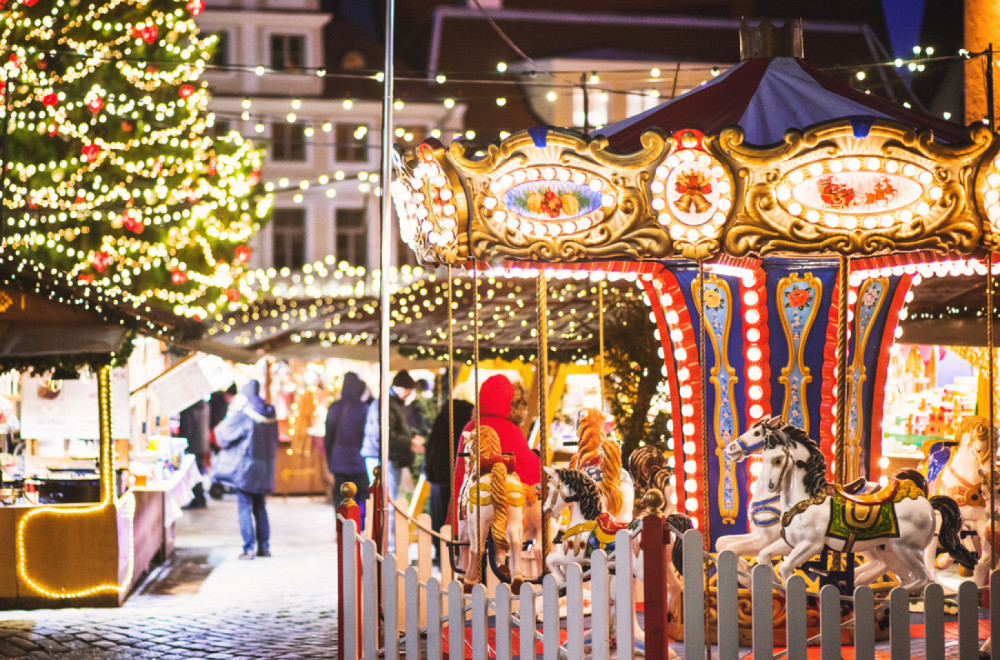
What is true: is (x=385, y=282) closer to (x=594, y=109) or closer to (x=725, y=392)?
(x=725, y=392)

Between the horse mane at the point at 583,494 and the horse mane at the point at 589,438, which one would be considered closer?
the horse mane at the point at 583,494

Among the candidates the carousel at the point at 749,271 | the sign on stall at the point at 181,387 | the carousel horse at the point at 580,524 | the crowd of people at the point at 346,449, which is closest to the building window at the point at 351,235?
the sign on stall at the point at 181,387

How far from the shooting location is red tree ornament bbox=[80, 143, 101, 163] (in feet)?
59.1

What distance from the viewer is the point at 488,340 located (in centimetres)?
1670

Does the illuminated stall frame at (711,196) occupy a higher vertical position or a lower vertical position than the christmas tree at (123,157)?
lower

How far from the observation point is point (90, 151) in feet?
59.0

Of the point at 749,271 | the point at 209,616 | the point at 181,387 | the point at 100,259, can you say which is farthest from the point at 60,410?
the point at 100,259

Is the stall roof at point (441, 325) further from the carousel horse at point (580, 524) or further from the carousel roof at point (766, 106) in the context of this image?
the carousel horse at point (580, 524)

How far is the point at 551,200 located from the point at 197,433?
13.0 m

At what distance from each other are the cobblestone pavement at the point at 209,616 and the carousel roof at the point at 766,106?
14.2ft

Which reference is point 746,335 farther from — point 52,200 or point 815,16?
point 815,16

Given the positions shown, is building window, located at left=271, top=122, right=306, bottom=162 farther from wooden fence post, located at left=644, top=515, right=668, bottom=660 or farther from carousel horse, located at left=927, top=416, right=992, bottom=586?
wooden fence post, located at left=644, top=515, right=668, bottom=660

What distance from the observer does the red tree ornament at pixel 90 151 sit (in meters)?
18.0

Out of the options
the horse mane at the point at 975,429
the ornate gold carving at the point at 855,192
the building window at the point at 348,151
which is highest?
the building window at the point at 348,151
